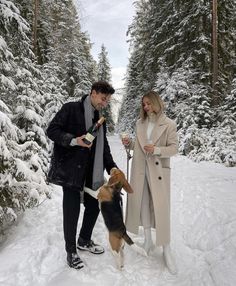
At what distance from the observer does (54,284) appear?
3.90m

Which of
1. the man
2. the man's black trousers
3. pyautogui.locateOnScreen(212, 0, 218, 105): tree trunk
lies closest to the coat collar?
the man

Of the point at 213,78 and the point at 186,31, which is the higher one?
the point at 186,31

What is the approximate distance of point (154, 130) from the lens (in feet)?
15.2

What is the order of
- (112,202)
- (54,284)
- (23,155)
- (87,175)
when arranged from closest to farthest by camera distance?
(54,284), (112,202), (87,175), (23,155)

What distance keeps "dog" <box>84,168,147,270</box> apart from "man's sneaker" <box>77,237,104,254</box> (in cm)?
58

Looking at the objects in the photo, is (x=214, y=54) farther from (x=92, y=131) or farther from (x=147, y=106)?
(x=92, y=131)

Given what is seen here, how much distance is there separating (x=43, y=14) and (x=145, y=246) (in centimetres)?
1699

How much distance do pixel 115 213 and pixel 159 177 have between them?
0.83 metres

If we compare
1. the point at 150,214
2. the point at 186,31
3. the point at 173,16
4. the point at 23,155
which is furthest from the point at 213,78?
the point at 150,214

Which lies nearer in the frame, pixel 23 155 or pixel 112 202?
pixel 112 202

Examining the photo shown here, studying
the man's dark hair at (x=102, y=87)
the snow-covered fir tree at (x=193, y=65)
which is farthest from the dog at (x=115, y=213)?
the snow-covered fir tree at (x=193, y=65)

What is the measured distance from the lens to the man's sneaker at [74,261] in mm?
4258

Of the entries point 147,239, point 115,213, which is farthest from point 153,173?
point 147,239

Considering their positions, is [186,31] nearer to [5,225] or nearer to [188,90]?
[188,90]
